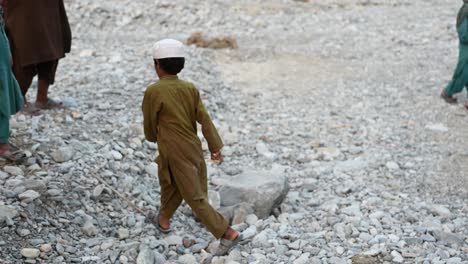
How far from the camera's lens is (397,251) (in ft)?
13.1

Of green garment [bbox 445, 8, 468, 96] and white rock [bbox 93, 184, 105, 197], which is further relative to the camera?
green garment [bbox 445, 8, 468, 96]

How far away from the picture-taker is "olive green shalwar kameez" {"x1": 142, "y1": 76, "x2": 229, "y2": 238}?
12.0 ft

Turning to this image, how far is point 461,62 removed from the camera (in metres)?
7.17

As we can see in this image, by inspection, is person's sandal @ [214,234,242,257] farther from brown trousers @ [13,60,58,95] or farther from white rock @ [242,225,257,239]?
brown trousers @ [13,60,58,95]

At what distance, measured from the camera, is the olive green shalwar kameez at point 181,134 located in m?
3.65

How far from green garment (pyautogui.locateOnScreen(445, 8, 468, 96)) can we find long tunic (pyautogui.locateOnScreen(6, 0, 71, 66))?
456 centimetres

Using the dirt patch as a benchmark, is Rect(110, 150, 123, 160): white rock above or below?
above

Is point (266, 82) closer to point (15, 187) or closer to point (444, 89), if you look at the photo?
point (444, 89)

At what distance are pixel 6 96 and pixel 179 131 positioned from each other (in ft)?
4.75

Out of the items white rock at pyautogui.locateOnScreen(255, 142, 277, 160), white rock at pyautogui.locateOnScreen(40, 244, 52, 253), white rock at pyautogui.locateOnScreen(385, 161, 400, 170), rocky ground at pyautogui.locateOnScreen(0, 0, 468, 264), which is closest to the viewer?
white rock at pyautogui.locateOnScreen(40, 244, 52, 253)

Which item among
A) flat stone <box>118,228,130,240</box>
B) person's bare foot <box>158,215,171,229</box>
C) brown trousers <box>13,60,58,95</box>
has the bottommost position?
flat stone <box>118,228,130,240</box>

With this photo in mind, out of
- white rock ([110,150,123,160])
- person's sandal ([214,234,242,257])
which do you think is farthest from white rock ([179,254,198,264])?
white rock ([110,150,123,160])

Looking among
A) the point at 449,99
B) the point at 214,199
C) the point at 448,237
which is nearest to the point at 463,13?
the point at 449,99

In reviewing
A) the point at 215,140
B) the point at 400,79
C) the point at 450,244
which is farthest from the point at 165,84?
the point at 400,79
